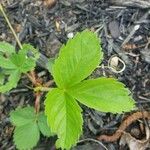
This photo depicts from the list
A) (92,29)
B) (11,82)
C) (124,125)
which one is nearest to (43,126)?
(11,82)

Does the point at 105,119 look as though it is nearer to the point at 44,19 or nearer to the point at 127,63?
the point at 127,63

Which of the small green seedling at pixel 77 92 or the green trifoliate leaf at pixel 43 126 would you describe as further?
the green trifoliate leaf at pixel 43 126

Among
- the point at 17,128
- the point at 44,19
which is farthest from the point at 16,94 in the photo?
the point at 44,19

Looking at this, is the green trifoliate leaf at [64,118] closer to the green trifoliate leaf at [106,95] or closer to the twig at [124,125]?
the green trifoliate leaf at [106,95]

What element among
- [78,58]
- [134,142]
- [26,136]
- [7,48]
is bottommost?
[134,142]

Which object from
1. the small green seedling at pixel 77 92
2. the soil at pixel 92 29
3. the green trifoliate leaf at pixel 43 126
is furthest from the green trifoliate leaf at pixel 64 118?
the soil at pixel 92 29

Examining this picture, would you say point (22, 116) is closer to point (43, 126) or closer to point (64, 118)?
point (43, 126)
